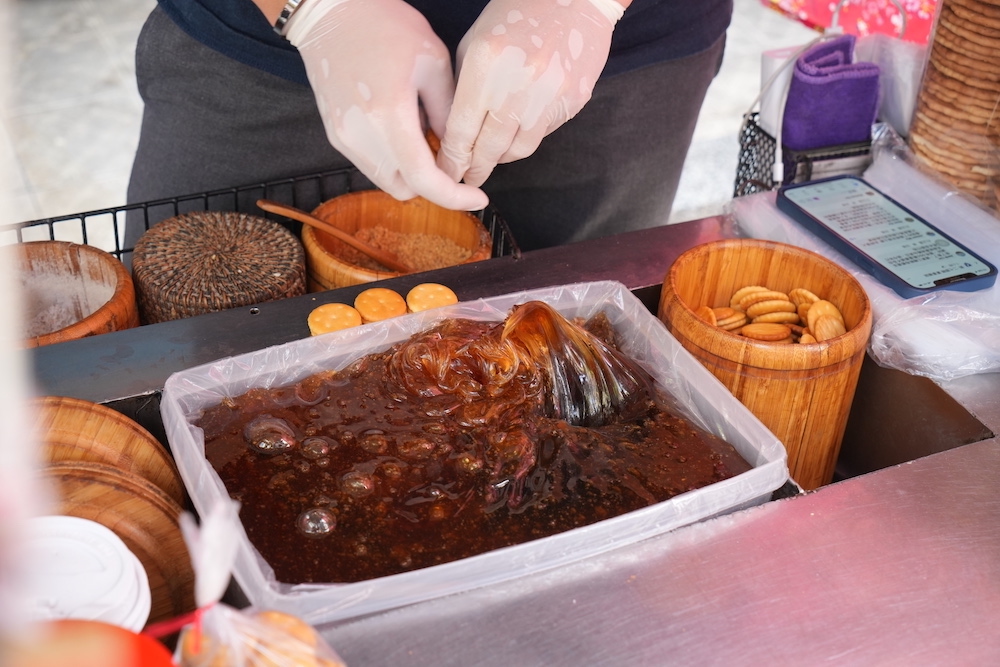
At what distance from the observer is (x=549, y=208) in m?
1.67

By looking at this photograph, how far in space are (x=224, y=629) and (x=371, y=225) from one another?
0.89 metres

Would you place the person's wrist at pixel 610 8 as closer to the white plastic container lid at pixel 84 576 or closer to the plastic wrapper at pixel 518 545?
the plastic wrapper at pixel 518 545

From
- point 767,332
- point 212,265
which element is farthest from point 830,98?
point 212,265

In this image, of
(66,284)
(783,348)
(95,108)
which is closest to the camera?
(783,348)

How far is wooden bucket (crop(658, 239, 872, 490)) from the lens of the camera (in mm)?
929

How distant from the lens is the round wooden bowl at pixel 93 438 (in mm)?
769

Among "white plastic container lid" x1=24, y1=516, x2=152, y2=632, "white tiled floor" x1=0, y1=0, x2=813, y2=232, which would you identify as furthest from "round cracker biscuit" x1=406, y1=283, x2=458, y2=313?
"white tiled floor" x1=0, y1=0, x2=813, y2=232

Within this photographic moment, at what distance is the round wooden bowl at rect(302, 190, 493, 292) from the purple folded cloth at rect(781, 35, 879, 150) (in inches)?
19.5

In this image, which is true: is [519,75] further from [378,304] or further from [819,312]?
[819,312]

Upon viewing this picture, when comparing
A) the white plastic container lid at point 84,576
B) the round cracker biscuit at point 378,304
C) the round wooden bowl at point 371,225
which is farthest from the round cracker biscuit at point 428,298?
the white plastic container lid at point 84,576

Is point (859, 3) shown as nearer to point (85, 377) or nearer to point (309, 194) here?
point (309, 194)

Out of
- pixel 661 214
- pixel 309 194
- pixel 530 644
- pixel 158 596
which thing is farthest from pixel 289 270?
pixel 661 214

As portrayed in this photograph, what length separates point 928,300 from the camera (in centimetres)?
106

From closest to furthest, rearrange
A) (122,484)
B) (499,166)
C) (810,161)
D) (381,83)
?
1. (122,484)
2. (381,83)
3. (810,161)
4. (499,166)
